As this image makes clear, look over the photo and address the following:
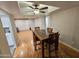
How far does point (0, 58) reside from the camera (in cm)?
207

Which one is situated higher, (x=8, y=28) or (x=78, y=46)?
(x=8, y=28)

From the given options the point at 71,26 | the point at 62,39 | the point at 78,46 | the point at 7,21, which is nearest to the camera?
the point at 78,46

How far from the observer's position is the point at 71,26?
155 inches

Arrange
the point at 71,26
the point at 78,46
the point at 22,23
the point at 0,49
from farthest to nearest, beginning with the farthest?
the point at 22,23
the point at 71,26
the point at 78,46
the point at 0,49

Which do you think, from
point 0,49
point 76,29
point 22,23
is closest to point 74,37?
point 76,29

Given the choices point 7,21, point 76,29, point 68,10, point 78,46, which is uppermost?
point 68,10

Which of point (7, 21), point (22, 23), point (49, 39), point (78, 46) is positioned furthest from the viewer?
point (22, 23)

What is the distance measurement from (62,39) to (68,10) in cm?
179

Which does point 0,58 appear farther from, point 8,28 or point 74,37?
point 74,37

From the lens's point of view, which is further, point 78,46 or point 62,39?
point 62,39

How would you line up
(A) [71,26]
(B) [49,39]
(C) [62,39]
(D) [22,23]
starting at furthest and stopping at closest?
(D) [22,23] < (C) [62,39] < (A) [71,26] < (B) [49,39]

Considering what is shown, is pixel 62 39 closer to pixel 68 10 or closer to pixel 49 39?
pixel 68 10

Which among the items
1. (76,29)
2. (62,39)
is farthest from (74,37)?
(62,39)

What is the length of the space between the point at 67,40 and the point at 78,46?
859 millimetres
